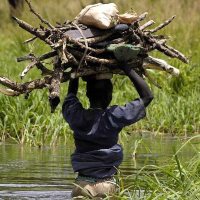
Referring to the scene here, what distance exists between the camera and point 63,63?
20.8 feet

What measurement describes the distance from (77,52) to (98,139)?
0.64 metres

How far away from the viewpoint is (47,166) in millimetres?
8938

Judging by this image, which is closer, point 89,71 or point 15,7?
point 89,71

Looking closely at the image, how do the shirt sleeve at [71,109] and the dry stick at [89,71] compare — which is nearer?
the shirt sleeve at [71,109]

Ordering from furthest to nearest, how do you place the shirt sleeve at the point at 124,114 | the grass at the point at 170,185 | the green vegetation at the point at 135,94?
the green vegetation at the point at 135,94 → the shirt sleeve at the point at 124,114 → the grass at the point at 170,185

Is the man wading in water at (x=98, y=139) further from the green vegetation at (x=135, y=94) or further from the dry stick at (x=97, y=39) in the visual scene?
the green vegetation at (x=135, y=94)

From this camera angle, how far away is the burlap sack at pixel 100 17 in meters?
6.59

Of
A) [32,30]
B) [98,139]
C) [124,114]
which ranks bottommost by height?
[98,139]

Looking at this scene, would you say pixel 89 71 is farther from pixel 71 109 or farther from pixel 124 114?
pixel 124 114

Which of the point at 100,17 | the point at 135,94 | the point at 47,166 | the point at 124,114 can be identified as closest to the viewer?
the point at 124,114

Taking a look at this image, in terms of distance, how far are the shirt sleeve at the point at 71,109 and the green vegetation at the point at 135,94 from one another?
1.03 meters

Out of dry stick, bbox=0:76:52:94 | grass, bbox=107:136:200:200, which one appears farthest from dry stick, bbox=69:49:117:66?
grass, bbox=107:136:200:200

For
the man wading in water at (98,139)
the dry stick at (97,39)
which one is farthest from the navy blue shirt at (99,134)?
the dry stick at (97,39)

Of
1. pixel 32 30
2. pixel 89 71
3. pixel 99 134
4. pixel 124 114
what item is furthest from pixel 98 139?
pixel 32 30
